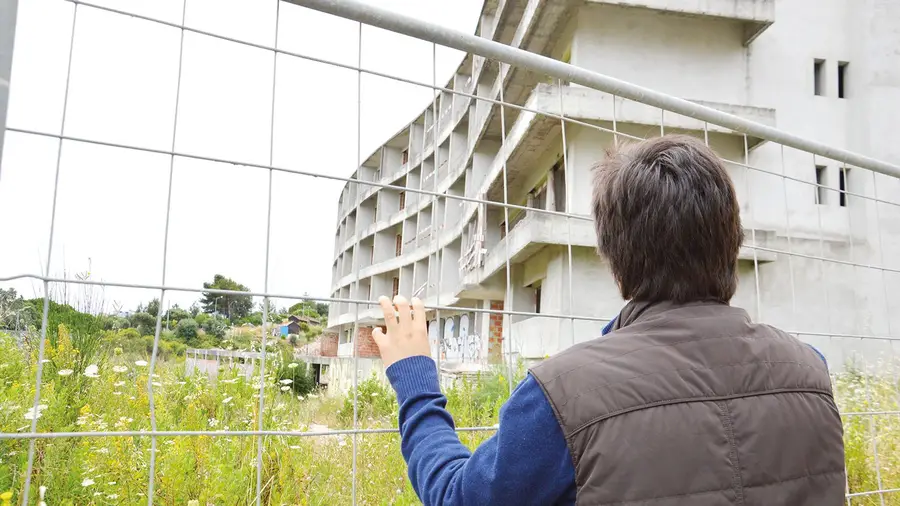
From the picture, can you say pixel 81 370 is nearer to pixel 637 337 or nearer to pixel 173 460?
pixel 173 460

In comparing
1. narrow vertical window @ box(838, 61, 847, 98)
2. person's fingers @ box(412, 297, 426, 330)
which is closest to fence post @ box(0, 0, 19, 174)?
person's fingers @ box(412, 297, 426, 330)

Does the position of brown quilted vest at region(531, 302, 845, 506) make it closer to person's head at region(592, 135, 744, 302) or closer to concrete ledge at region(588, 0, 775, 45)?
person's head at region(592, 135, 744, 302)

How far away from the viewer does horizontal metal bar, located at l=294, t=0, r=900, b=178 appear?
53.9 inches

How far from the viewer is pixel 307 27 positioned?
139 centimetres

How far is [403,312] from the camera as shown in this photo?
1003 mm

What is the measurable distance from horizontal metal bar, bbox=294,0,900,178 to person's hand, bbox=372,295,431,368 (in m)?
0.73

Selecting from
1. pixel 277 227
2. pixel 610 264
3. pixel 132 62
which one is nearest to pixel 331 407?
pixel 277 227

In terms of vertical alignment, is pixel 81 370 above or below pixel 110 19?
below

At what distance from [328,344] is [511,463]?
1570mm

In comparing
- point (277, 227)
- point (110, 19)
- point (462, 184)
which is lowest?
point (277, 227)

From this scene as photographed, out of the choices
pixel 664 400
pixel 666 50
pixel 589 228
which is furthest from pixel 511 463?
pixel 666 50

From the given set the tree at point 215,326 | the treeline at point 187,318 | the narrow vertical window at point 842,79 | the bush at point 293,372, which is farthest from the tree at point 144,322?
the narrow vertical window at point 842,79

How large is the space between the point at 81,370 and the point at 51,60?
1.36 m

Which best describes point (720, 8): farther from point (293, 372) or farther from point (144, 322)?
point (144, 322)
